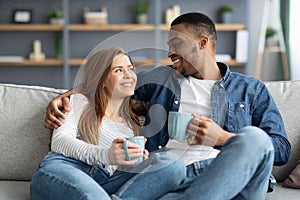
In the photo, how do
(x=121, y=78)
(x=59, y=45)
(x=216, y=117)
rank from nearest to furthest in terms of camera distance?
(x=121, y=78) → (x=216, y=117) → (x=59, y=45)

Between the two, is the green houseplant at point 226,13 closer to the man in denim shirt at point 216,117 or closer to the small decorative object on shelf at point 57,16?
the small decorative object on shelf at point 57,16

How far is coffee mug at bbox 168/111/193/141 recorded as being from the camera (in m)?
1.91

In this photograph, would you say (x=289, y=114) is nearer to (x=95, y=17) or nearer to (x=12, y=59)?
(x=95, y=17)

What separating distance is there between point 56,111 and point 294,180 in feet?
2.86

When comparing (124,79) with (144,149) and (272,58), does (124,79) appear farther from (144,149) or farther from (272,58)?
(272,58)

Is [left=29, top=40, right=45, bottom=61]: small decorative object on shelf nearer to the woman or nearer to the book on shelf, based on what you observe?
the book on shelf

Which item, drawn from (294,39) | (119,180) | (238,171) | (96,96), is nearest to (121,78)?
(96,96)

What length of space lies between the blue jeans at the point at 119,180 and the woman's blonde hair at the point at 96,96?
0.39 ft

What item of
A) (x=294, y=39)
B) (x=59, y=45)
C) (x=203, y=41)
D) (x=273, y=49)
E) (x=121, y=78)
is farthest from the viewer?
(x=59, y=45)

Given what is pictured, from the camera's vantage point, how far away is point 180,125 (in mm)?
1913

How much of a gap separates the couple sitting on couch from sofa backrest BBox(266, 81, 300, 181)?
0.52 ft

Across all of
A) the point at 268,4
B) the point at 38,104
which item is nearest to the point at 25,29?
the point at 268,4

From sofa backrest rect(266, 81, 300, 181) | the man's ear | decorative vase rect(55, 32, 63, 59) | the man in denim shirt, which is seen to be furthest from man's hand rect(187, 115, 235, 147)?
decorative vase rect(55, 32, 63, 59)

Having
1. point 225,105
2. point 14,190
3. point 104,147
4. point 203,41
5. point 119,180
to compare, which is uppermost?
point 203,41
